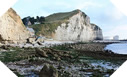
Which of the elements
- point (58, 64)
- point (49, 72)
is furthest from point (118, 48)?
point (49, 72)

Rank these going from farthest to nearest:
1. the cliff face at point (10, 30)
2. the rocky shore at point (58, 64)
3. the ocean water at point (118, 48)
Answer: the cliff face at point (10, 30), the ocean water at point (118, 48), the rocky shore at point (58, 64)

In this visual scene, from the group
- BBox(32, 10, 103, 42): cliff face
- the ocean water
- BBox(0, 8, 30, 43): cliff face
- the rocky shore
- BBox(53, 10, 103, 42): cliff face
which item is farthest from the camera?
BBox(53, 10, 103, 42): cliff face

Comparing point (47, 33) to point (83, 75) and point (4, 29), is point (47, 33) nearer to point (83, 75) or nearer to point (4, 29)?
point (4, 29)

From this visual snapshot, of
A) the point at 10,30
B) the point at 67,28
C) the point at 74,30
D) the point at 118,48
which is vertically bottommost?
the point at 118,48

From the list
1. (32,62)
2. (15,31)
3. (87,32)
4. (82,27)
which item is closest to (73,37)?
(82,27)

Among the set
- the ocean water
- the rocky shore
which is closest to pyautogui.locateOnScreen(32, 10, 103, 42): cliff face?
the ocean water

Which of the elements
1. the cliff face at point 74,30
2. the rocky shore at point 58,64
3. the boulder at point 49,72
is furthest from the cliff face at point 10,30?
the cliff face at point 74,30

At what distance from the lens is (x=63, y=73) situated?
24.5ft

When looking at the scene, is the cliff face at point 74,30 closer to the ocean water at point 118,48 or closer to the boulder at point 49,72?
the ocean water at point 118,48

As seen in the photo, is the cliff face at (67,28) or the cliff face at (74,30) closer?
the cliff face at (67,28)

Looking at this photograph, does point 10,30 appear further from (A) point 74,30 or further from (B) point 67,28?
(A) point 74,30

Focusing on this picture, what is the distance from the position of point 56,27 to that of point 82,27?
2248cm

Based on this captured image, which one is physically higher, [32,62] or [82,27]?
[82,27]

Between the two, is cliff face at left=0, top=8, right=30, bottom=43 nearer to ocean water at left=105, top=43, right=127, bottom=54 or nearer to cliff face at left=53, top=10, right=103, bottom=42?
ocean water at left=105, top=43, right=127, bottom=54
